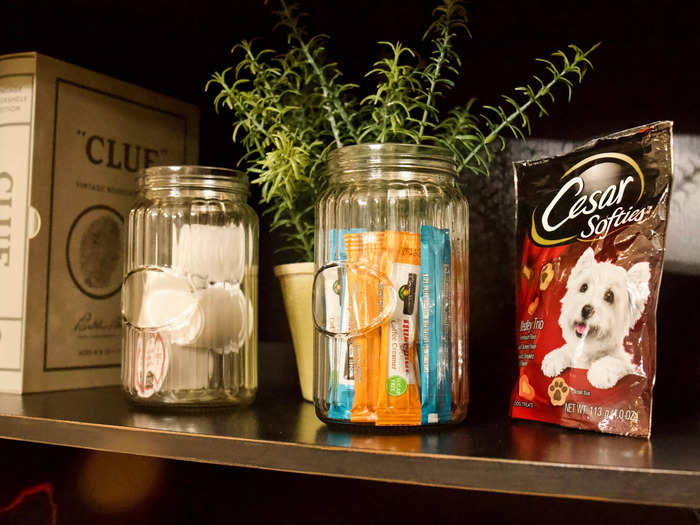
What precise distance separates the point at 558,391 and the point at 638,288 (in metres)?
0.12

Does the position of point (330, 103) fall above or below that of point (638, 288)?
above

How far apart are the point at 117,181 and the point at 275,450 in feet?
1.83

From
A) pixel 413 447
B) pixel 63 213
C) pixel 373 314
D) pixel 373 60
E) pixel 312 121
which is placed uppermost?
pixel 373 60

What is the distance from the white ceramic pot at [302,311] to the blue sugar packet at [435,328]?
19 cm

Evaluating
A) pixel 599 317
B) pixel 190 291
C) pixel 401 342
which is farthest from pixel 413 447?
pixel 190 291

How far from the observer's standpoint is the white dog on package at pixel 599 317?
61 cm

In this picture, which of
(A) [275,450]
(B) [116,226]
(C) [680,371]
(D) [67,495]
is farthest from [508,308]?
(D) [67,495]

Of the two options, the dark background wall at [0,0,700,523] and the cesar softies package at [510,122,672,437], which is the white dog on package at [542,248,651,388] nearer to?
the cesar softies package at [510,122,672,437]

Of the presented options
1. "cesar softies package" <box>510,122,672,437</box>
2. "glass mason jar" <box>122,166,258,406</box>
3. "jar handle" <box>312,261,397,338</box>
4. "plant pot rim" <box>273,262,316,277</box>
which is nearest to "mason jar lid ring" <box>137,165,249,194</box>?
"glass mason jar" <box>122,166,258,406</box>

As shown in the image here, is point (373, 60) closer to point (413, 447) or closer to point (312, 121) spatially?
point (312, 121)

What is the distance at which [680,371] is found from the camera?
0.78 meters

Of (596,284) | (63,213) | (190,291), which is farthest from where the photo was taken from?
(63,213)

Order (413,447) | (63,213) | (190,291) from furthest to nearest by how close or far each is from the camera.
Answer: (63,213) < (190,291) < (413,447)

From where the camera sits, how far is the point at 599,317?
63 centimetres
